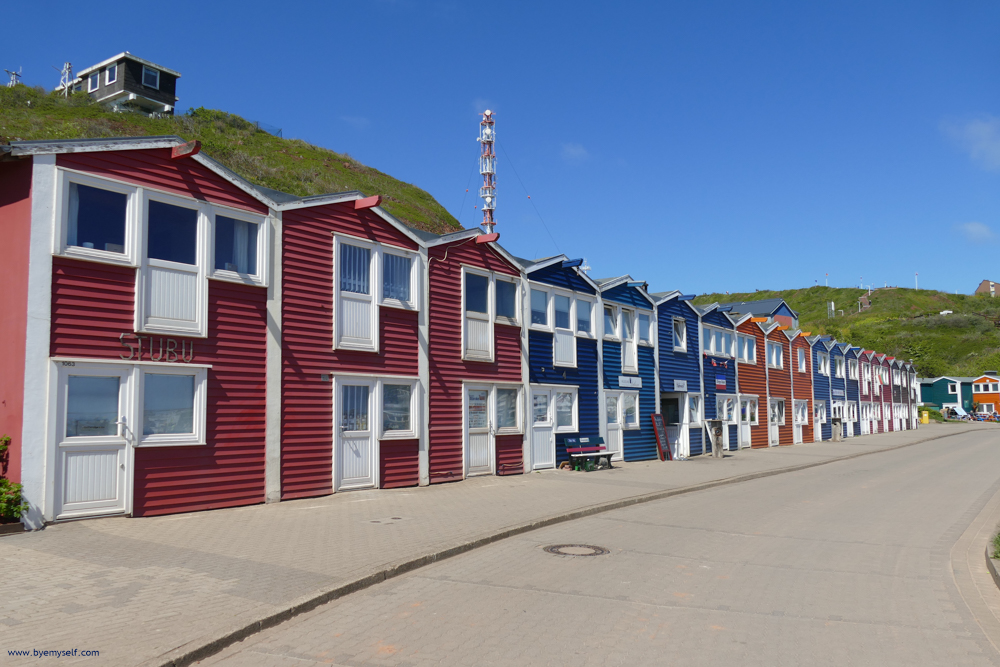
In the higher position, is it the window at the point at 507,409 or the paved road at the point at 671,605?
the window at the point at 507,409

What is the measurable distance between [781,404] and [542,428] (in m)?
21.2

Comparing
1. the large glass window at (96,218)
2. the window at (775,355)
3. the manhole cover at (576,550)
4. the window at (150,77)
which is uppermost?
the window at (150,77)

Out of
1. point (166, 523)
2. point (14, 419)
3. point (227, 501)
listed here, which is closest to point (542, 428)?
point (227, 501)

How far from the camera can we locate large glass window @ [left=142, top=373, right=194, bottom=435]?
11.5 metres

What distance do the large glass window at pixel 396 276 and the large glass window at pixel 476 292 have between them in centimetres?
204

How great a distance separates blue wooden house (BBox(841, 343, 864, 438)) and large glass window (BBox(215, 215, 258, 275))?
4462 centimetres

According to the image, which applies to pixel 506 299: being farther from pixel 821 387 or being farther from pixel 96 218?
pixel 821 387

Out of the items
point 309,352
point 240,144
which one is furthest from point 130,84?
point 309,352

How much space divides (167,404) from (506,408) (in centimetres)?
899

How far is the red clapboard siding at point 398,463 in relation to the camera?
603 inches

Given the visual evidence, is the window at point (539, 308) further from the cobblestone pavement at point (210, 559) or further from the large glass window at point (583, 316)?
the cobblestone pavement at point (210, 559)

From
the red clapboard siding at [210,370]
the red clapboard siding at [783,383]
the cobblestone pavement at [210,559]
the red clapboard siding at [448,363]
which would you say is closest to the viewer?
the cobblestone pavement at [210,559]

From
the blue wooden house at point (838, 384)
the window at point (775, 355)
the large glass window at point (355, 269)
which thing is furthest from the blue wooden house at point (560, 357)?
the blue wooden house at point (838, 384)

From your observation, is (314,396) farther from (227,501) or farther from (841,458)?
(841,458)
